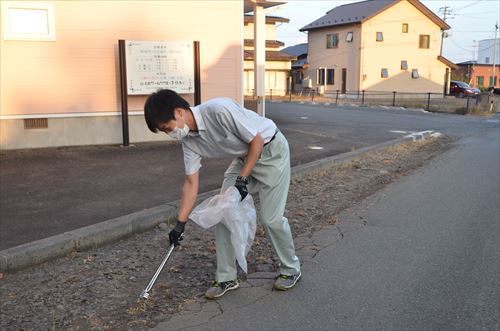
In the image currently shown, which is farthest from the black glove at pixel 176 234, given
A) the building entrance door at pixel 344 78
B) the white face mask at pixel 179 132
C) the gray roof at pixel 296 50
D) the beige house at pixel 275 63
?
the gray roof at pixel 296 50

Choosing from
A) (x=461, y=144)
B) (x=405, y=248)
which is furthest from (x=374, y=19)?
(x=405, y=248)

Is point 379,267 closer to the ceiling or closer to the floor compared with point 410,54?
closer to the floor

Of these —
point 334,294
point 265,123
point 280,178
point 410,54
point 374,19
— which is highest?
point 374,19

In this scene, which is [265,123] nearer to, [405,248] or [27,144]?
[405,248]

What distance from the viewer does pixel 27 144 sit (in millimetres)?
9586

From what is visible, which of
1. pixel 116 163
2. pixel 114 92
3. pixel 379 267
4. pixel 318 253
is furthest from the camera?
pixel 114 92

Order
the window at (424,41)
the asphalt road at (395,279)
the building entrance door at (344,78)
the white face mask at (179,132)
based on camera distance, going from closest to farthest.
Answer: the white face mask at (179,132), the asphalt road at (395,279), the building entrance door at (344,78), the window at (424,41)

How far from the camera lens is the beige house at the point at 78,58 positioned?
9320mm

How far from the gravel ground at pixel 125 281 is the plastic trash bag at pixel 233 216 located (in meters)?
0.54

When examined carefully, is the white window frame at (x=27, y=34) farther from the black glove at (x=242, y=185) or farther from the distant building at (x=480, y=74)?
the distant building at (x=480, y=74)

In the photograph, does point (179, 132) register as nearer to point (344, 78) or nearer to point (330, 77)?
point (344, 78)

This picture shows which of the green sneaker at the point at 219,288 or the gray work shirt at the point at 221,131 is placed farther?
the green sneaker at the point at 219,288

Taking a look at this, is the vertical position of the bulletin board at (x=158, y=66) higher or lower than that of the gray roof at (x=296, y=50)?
lower

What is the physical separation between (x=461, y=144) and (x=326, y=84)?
99.1ft
